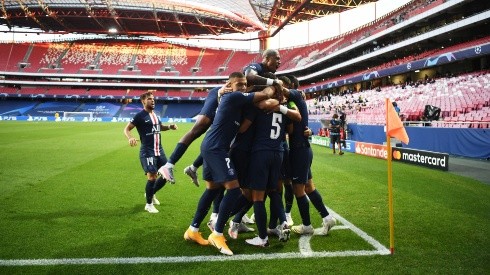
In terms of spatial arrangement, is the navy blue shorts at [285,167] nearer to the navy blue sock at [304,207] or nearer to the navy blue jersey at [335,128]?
the navy blue sock at [304,207]

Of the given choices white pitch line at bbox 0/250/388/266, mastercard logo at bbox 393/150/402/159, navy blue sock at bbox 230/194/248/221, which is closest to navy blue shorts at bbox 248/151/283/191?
navy blue sock at bbox 230/194/248/221

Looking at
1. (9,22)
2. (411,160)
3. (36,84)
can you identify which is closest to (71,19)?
(9,22)

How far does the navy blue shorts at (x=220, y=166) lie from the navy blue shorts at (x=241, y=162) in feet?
0.68

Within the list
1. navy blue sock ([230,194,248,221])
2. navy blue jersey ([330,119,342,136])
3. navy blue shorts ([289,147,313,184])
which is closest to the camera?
navy blue sock ([230,194,248,221])

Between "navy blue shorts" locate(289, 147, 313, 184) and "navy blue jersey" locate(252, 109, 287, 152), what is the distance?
45cm

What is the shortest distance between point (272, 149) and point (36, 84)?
80551mm

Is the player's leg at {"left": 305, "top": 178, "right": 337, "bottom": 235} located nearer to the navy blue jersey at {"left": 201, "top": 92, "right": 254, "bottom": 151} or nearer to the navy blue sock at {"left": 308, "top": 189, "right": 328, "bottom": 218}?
the navy blue sock at {"left": 308, "top": 189, "right": 328, "bottom": 218}

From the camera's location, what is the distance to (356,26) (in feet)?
178

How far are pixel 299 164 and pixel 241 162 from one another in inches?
33.8

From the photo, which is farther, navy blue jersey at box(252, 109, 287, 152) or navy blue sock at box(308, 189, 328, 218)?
navy blue sock at box(308, 189, 328, 218)

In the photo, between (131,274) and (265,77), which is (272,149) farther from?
(131,274)

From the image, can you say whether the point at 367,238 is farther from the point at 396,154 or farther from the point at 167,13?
the point at 167,13

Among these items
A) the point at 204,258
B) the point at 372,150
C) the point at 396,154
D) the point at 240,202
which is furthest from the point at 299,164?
the point at 372,150

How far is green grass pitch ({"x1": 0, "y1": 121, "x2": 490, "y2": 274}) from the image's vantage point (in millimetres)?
3889
